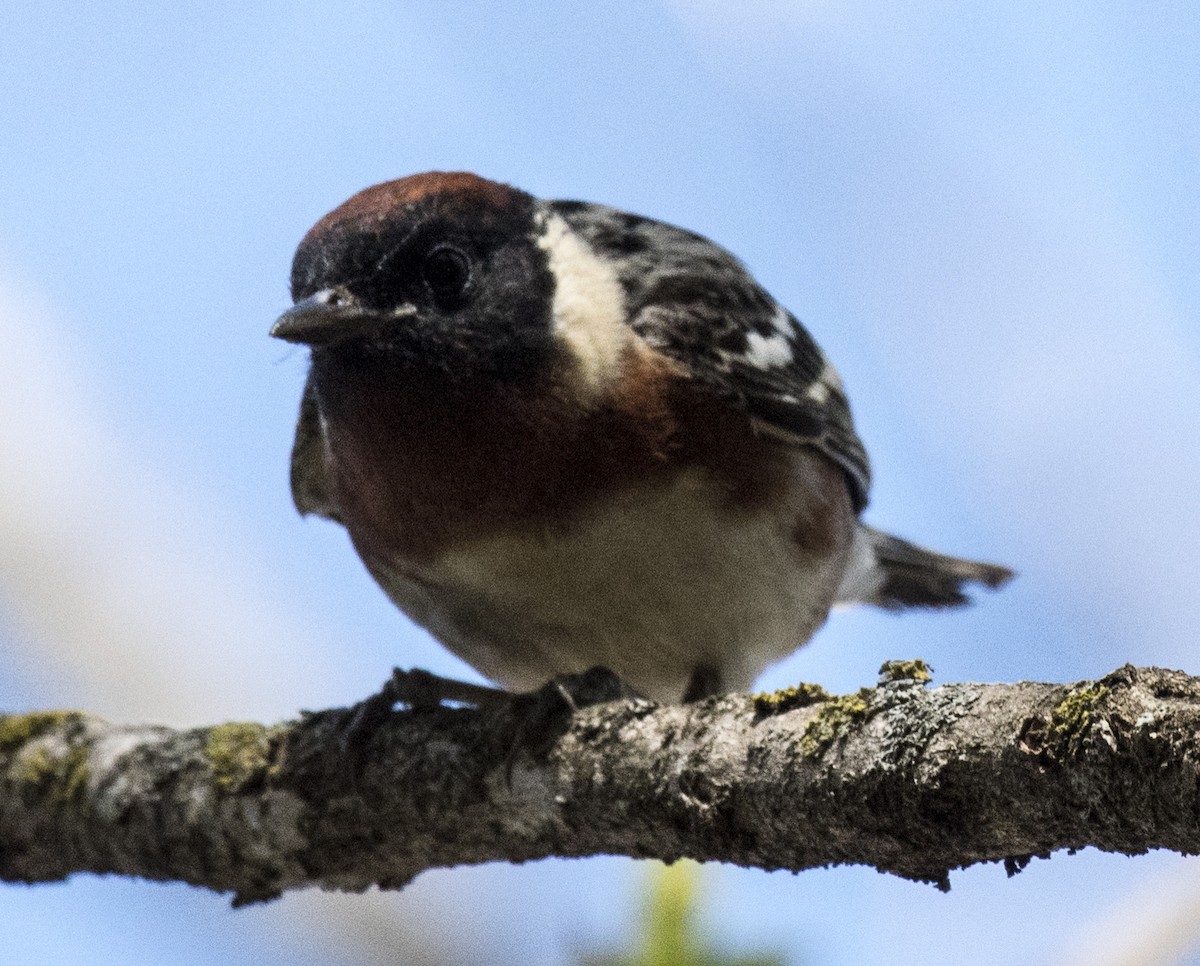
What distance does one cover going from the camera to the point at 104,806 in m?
4.93

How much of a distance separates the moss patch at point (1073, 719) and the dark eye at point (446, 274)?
2.77 m

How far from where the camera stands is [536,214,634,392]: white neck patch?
512cm

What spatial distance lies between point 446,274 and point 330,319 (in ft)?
1.73

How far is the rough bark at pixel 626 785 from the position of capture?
2846 millimetres

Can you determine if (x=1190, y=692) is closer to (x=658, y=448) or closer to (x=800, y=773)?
(x=800, y=773)

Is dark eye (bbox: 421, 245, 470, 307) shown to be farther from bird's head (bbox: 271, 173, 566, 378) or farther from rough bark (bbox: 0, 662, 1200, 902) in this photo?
rough bark (bbox: 0, 662, 1200, 902)

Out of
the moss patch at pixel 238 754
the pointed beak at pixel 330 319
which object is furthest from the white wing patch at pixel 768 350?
the moss patch at pixel 238 754

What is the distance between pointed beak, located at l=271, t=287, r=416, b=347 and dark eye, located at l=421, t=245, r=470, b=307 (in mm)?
195

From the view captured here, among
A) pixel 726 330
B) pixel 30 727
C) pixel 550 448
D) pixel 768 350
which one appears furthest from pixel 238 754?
pixel 768 350

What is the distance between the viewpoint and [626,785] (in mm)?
3922

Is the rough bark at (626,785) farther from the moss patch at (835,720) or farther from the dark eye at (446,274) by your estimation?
the dark eye at (446,274)

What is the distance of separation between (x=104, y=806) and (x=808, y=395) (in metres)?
2.87

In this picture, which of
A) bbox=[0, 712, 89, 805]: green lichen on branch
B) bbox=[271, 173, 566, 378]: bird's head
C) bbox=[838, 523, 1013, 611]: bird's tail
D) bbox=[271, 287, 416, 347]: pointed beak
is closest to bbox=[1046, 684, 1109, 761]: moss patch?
bbox=[271, 173, 566, 378]: bird's head

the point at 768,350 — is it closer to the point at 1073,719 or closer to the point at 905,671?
the point at 905,671
